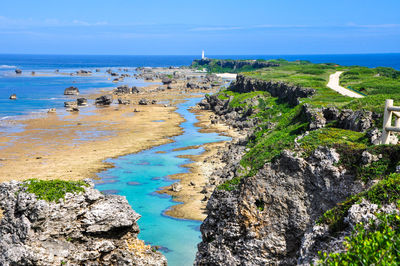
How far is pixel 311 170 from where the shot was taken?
17.8 metres

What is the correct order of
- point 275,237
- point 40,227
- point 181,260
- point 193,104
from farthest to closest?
point 193,104
point 181,260
point 275,237
point 40,227

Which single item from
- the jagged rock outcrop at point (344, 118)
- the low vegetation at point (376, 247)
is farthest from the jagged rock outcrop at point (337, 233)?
the jagged rock outcrop at point (344, 118)

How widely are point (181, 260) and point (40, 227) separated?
507 inches

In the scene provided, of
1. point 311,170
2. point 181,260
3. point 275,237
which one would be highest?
point 311,170

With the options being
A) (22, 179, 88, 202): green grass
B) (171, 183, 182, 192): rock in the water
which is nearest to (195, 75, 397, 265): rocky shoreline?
(22, 179, 88, 202): green grass

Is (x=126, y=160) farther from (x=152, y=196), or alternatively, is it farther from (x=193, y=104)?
(x=193, y=104)

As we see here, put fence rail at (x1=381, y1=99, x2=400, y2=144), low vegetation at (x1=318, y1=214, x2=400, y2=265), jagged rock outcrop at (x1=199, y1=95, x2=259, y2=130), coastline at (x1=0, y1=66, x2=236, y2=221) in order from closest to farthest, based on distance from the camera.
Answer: low vegetation at (x1=318, y1=214, x2=400, y2=265)
fence rail at (x1=381, y1=99, x2=400, y2=144)
coastline at (x1=0, y1=66, x2=236, y2=221)
jagged rock outcrop at (x1=199, y1=95, x2=259, y2=130)

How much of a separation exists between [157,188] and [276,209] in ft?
74.7

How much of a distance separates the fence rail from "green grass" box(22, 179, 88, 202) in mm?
13600

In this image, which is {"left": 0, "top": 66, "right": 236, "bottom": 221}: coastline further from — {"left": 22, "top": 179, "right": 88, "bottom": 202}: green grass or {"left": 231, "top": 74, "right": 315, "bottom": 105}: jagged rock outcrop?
{"left": 22, "top": 179, "right": 88, "bottom": 202}: green grass

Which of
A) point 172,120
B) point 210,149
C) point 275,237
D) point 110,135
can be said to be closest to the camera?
point 275,237

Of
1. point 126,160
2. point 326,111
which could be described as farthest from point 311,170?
point 126,160

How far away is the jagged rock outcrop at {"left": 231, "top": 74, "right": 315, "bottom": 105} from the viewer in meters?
56.2

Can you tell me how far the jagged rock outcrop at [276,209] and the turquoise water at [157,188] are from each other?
8.56 meters
